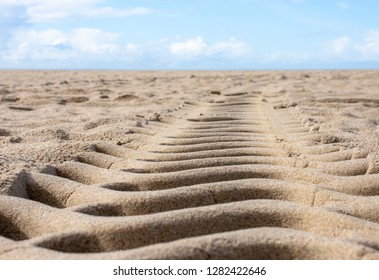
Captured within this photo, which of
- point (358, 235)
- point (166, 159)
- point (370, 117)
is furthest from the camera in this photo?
point (370, 117)

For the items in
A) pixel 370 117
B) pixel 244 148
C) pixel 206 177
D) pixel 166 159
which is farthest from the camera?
pixel 370 117

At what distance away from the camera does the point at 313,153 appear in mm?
2176

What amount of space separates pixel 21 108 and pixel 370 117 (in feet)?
8.92

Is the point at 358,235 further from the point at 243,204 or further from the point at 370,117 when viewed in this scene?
the point at 370,117

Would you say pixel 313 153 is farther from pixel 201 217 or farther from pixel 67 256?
pixel 67 256

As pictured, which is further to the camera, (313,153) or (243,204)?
(313,153)

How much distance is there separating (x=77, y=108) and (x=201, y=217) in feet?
10.0

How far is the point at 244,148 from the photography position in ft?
7.23
